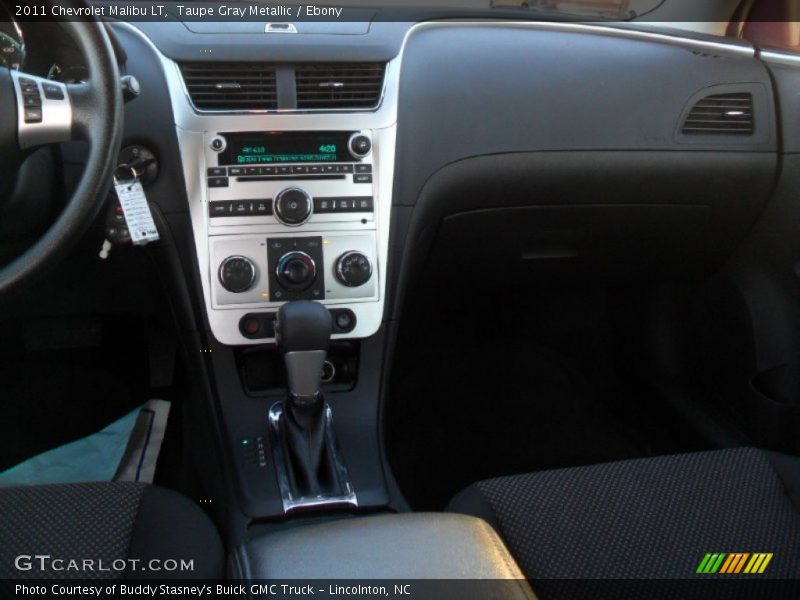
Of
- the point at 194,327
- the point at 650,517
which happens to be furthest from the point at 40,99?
the point at 650,517

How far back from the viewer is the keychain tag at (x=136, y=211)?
1528mm

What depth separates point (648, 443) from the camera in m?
2.31

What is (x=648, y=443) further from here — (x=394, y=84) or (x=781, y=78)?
(x=394, y=84)

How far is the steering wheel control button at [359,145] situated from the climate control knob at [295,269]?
22 cm

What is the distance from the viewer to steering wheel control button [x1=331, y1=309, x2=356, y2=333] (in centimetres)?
171

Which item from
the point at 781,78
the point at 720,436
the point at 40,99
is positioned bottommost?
the point at 720,436

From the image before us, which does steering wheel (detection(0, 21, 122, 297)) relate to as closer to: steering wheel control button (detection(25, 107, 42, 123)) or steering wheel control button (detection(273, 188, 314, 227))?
steering wheel control button (detection(25, 107, 42, 123))

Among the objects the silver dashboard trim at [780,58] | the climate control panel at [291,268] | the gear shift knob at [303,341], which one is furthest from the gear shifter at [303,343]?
the silver dashboard trim at [780,58]

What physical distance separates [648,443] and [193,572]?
1.53 meters

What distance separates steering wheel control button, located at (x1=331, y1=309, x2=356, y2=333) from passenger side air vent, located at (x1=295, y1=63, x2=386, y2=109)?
0.41m

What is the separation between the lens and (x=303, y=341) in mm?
1506

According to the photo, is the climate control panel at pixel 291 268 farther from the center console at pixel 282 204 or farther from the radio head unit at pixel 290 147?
the radio head unit at pixel 290 147

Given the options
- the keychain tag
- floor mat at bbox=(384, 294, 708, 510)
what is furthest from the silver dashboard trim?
the keychain tag

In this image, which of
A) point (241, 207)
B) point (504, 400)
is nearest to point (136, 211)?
point (241, 207)
